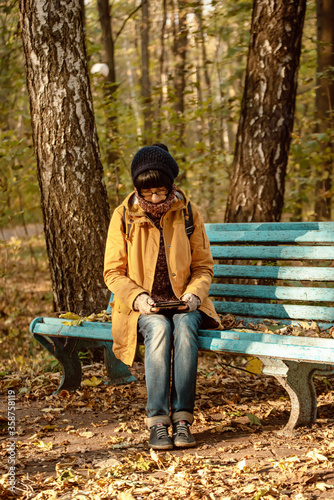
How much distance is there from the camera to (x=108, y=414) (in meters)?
3.76

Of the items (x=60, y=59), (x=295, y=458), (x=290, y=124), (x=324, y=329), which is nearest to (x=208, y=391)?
(x=324, y=329)

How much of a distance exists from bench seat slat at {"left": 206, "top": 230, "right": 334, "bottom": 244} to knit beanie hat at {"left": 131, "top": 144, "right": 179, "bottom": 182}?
890 millimetres

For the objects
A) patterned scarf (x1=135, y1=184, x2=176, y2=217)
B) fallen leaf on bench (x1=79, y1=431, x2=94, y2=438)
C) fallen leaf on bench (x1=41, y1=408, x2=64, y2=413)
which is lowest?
fallen leaf on bench (x1=41, y1=408, x2=64, y2=413)

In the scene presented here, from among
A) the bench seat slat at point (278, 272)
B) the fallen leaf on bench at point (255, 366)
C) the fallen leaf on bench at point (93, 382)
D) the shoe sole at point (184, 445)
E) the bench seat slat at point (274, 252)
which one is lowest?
the fallen leaf on bench at point (93, 382)

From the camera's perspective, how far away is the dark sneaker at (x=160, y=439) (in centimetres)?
299

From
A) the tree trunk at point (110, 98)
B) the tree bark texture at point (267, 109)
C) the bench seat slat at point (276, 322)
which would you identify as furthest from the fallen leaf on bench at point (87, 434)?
the tree trunk at point (110, 98)

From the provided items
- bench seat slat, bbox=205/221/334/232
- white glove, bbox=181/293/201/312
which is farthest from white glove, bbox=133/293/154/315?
bench seat slat, bbox=205/221/334/232

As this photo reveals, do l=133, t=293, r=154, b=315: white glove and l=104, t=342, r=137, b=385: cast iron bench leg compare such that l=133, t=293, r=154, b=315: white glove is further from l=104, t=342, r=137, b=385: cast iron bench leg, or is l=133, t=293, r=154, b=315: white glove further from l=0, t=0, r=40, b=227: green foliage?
l=0, t=0, r=40, b=227: green foliage

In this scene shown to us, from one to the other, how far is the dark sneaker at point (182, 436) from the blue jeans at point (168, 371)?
4 centimetres

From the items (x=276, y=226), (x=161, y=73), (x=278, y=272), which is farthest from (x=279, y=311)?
(x=161, y=73)

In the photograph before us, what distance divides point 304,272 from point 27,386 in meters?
2.51

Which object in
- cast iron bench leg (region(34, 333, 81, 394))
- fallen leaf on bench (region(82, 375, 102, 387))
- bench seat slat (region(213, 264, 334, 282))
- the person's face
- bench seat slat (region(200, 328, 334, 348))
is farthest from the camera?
fallen leaf on bench (region(82, 375, 102, 387))

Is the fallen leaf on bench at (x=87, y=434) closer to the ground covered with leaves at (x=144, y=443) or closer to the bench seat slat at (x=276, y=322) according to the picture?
the ground covered with leaves at (x=144, y=443)

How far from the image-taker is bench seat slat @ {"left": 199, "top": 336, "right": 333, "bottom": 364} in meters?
2.77
